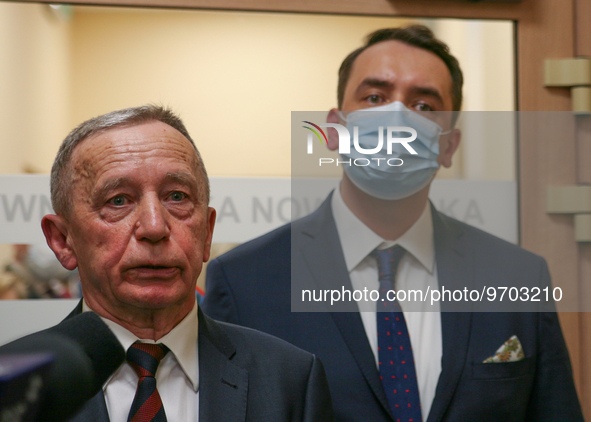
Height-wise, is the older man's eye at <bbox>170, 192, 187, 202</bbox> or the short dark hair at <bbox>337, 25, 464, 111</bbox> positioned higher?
the short dark hair at <bbox>337, 25, 464, 111</bbox>

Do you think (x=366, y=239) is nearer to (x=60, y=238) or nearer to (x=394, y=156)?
(x=394, y=156)

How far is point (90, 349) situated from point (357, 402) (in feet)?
3.07

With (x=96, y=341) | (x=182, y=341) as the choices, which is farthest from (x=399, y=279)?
(x=96, y=341)

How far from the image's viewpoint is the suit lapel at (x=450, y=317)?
162 cm

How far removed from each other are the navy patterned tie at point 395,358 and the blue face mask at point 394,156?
0.23 meters

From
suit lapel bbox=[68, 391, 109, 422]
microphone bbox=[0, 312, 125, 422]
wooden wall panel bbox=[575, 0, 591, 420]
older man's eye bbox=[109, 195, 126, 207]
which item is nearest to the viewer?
microphone bbox=[0, 312, 125, 422]

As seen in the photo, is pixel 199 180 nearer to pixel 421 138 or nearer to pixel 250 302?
pixel 250 302

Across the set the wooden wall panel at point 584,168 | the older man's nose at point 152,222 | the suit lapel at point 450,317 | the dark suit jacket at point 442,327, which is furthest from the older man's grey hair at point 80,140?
the wooden wall panel at point 584,168

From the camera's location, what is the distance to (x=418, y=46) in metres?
1.79

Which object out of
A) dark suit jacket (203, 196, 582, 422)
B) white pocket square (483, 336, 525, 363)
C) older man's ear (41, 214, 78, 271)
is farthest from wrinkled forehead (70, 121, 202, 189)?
white pocket square (483, 336, 525, 363)

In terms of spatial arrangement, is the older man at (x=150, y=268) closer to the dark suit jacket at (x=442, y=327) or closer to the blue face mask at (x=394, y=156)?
the dark suit jacket at (x=442, y=327)

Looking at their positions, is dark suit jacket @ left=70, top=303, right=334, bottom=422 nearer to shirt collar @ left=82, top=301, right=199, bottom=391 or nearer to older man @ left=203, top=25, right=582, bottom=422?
shirt collar @ left=82, top=301, right=199, bottom=391

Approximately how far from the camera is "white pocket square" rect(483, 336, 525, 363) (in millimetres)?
1683

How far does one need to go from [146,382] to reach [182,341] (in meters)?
0.12
